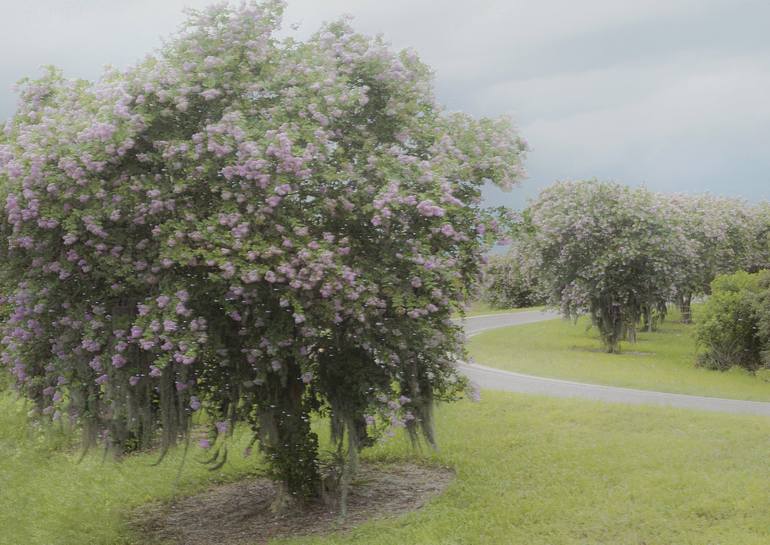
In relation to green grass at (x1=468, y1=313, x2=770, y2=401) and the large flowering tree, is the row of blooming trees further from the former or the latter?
the large flowering tree

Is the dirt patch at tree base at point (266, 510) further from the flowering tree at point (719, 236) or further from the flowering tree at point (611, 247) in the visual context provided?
the flowering tree at point (719, 236)

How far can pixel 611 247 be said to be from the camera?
28734 mm

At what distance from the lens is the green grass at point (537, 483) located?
9.95 metres

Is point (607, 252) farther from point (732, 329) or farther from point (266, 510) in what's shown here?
point (266, 510)

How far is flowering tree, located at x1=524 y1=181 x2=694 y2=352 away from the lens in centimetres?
2855

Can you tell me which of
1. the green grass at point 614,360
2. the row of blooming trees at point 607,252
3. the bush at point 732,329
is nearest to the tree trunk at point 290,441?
the green grass at point 614,360

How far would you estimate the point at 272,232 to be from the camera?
335 inches

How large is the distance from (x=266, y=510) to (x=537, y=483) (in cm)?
389

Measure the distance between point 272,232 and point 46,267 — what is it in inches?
103

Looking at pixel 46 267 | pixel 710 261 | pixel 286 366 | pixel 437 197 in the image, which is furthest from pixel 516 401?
pixel 710 261

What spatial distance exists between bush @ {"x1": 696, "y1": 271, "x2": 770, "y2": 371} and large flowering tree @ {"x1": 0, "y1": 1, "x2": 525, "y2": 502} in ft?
60.7

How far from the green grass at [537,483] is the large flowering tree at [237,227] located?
178cm

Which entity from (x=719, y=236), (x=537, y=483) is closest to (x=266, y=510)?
(x=537, y=483)

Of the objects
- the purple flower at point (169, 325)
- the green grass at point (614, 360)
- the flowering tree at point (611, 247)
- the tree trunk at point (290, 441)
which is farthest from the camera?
the flowering tree at point (611, 247)
